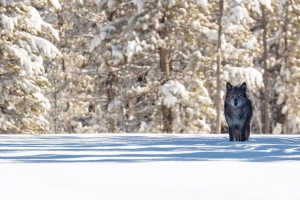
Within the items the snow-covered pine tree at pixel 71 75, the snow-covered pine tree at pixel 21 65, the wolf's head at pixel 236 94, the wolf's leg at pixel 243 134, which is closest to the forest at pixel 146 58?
the snow-covered pine tree at pixel 21 65

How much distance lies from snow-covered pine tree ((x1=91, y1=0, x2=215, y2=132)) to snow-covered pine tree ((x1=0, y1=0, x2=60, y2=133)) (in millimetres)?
4109

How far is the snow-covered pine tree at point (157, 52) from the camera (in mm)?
23469

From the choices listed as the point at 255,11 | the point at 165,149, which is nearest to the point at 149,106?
the point at 255,11

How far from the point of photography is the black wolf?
28.4 ft

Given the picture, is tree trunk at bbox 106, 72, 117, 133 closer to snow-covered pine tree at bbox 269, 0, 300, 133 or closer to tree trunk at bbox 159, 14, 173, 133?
tree trunk at bbox 159, 14, 173, 133

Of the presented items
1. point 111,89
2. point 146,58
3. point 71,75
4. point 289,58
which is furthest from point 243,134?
point 71,75

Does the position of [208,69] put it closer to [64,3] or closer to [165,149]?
[64,3]

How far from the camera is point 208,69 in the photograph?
2659 cm

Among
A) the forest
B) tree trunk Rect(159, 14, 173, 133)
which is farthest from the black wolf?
tree trunk Rect(159, 14, 173, 133)

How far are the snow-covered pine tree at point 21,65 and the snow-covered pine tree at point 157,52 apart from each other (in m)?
4.11

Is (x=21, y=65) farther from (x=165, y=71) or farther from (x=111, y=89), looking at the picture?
(x=111, y=89)
